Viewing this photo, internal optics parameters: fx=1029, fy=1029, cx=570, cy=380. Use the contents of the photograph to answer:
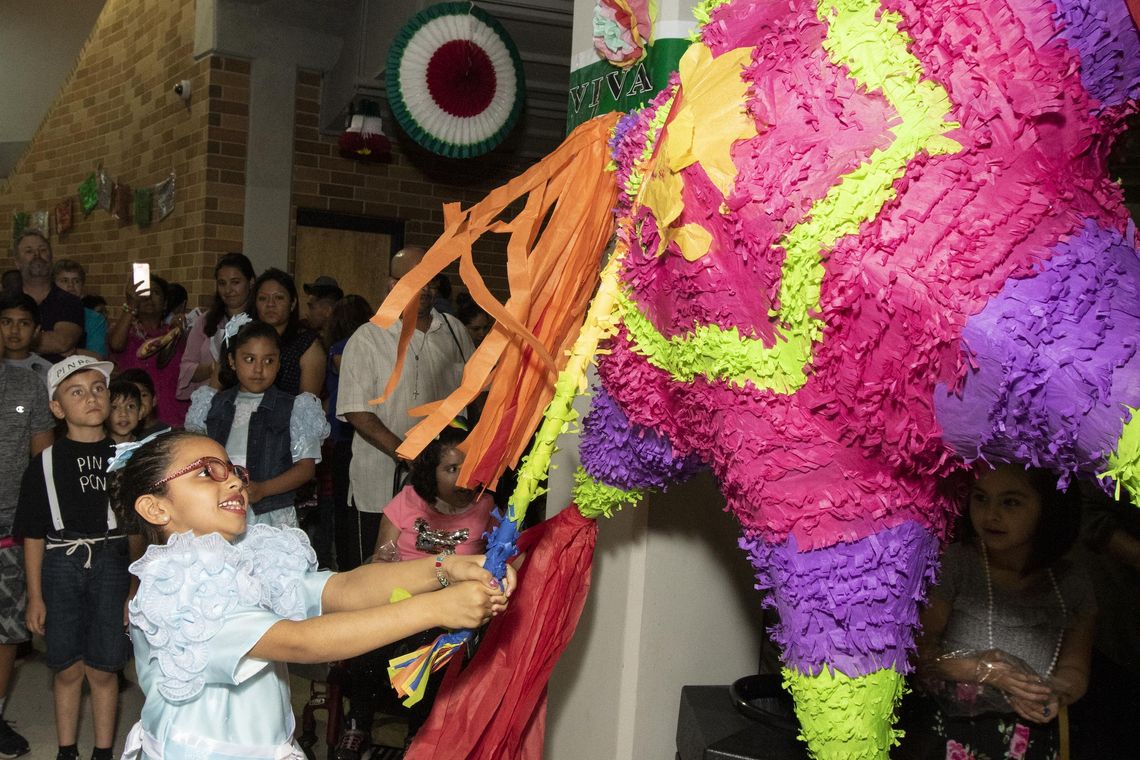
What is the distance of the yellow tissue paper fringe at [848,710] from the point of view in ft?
3.11

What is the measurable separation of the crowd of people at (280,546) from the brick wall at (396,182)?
155cm

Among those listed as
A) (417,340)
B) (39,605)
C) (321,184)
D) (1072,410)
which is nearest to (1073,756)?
(1072,410)

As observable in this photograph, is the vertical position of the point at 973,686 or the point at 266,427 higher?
the point at 266,427

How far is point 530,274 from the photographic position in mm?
1152

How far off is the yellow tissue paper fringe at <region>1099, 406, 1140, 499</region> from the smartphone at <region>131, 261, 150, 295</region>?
3.51 m

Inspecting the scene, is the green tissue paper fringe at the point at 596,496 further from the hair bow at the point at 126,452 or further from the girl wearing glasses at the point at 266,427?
the girl wearing glasses at the point at 266,427

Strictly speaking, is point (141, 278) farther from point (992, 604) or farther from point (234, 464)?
point (992, 604)

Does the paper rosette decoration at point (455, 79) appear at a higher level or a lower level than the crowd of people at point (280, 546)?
higher

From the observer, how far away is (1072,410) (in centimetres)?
76

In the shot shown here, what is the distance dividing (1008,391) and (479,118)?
11.8 ft

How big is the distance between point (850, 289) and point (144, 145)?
561cm

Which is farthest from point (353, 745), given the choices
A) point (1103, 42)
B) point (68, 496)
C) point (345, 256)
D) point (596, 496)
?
point (345, 256)

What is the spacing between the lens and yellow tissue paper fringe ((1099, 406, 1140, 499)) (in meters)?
0.74

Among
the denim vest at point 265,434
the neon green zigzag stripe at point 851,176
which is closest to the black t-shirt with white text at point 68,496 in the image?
the denim vest at point 265,434
